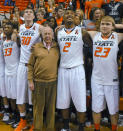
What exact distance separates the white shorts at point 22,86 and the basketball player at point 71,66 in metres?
0.69

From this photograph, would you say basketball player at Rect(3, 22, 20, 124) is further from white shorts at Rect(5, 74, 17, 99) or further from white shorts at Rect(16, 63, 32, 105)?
white shorts at Rect(16, 63, 32, 105)

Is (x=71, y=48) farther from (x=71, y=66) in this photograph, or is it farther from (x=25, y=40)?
(x=25, y=40)

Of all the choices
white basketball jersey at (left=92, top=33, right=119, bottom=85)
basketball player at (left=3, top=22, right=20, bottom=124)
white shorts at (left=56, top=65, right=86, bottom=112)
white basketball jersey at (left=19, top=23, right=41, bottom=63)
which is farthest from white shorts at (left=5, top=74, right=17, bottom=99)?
white basketball jersey at (left=92, top=33, right=119, bottom=85)

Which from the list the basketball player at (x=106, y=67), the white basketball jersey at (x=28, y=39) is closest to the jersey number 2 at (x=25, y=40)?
the white basketball jersey at (x=28, y=39)

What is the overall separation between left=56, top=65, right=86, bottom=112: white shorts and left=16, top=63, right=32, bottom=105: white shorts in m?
0.68

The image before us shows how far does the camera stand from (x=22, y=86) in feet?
12.2

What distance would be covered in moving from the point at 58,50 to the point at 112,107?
128cm

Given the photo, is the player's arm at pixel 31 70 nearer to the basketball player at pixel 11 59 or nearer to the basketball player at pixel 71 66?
the basketball player at pixel 71 66

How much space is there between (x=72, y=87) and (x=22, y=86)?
995 millimetres

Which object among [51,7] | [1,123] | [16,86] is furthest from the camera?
[51,7]

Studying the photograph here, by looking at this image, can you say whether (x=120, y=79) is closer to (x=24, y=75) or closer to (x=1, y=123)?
(x=24, y=75)

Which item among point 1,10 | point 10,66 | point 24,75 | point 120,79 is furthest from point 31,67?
point 1,10

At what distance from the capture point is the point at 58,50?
11.2ft

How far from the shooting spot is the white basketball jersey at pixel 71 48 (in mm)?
3273
